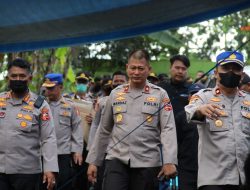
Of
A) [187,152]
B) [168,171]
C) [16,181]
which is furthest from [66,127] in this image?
[168,171]

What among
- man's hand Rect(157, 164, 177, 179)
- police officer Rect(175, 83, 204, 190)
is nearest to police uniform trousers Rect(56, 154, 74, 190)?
police officer Rect(175, 83, 204, 190)

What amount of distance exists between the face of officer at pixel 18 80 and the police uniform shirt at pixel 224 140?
6.53ft

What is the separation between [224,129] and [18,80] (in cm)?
240

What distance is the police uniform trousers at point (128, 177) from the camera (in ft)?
20.1

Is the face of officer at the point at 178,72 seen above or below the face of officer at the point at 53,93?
above

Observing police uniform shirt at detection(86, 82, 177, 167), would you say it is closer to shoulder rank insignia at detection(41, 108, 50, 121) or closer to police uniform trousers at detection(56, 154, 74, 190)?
shoulder rank insignia at detection(41, 108, 50, 121)

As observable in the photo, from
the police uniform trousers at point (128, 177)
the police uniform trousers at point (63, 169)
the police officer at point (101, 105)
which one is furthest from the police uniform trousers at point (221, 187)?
the police uniform trousers at point (63, 169)

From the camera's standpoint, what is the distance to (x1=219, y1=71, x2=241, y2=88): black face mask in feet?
18.1

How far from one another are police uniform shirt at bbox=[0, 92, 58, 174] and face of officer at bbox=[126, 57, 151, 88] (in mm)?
1038

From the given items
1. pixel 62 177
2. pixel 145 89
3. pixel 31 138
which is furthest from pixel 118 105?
pixel 62 177

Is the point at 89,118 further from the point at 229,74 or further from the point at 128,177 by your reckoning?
the point at 229,74

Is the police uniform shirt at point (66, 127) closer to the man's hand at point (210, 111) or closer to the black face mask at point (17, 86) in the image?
the black face mask at point (17, 86)

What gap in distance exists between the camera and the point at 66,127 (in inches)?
355

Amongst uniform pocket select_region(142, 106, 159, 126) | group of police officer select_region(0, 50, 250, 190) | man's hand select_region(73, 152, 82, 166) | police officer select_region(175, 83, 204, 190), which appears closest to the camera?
group of police officer select_region(0, 50, 250, 190)
